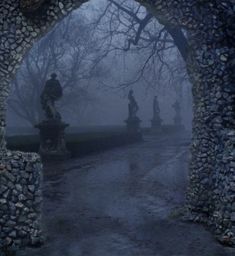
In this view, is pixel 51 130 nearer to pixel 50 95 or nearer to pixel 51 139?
pixel 51 139

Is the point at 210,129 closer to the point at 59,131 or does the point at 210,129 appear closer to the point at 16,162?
the point at 16,162

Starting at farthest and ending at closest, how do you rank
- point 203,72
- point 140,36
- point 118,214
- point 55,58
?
point 55,58 < point 140,36 < point 118,214 < point 203,72

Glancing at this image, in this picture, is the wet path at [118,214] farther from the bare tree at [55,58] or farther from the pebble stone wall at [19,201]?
the bare tree at [55,58]

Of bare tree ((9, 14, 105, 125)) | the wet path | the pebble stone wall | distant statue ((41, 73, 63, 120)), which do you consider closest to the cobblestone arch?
the pebble stone wall

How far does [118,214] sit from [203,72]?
3503 millimetres

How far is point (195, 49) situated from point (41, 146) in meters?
12.8

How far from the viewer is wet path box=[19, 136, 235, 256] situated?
23.8 feet

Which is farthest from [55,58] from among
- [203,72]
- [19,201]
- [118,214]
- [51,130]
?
[19,201]

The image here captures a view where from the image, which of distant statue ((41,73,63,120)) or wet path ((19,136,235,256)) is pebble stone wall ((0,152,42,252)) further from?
distant statue ((41,73,63,120))

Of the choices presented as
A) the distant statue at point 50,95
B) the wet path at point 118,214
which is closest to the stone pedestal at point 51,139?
the distant statue at point 50,95

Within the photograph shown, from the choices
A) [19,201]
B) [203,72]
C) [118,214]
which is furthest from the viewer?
[118,214]

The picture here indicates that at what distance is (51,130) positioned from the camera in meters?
20.8

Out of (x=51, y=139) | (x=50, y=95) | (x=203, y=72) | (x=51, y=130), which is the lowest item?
(x=51, y=139)

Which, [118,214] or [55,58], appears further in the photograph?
[55,58]
